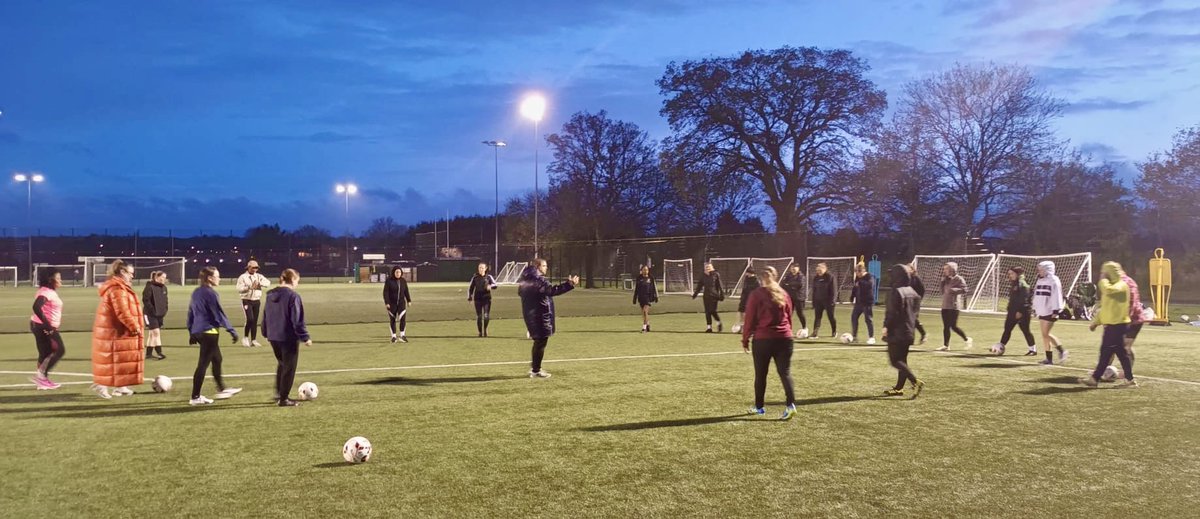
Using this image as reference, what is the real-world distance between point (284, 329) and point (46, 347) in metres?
4.58

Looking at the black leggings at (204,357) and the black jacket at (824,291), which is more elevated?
the black jacket at (824,291)

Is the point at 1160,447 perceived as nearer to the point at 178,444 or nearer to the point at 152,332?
the point at 178,444

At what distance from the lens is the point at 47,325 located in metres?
11.6

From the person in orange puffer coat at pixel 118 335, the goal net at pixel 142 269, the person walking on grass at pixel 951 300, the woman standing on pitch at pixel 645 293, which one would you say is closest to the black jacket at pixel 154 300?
the person in orange puffer coat at pixel 118 335

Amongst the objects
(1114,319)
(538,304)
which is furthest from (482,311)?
(1114,319)

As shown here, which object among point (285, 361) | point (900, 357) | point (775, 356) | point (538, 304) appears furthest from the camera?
point (538, 304)

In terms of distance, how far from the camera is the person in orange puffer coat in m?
10.1

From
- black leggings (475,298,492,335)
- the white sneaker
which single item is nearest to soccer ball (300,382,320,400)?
the white sneaker

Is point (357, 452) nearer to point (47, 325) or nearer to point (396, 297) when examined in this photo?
point (47, 325)

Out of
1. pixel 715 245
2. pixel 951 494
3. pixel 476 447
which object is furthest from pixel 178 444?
pixel 715 245

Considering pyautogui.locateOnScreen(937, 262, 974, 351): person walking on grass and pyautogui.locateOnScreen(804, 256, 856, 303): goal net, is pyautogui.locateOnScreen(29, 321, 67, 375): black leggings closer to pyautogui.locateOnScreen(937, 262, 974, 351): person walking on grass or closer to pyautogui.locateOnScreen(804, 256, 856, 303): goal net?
pyautogui.locateOnScreen(937, 262, 974, 351): person walking on grass

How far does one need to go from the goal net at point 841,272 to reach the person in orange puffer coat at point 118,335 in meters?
30.4

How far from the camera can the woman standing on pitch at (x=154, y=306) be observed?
50.0ft

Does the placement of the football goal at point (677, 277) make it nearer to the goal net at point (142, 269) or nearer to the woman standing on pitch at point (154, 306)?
the woman standing on pitch at point (154, 306)
